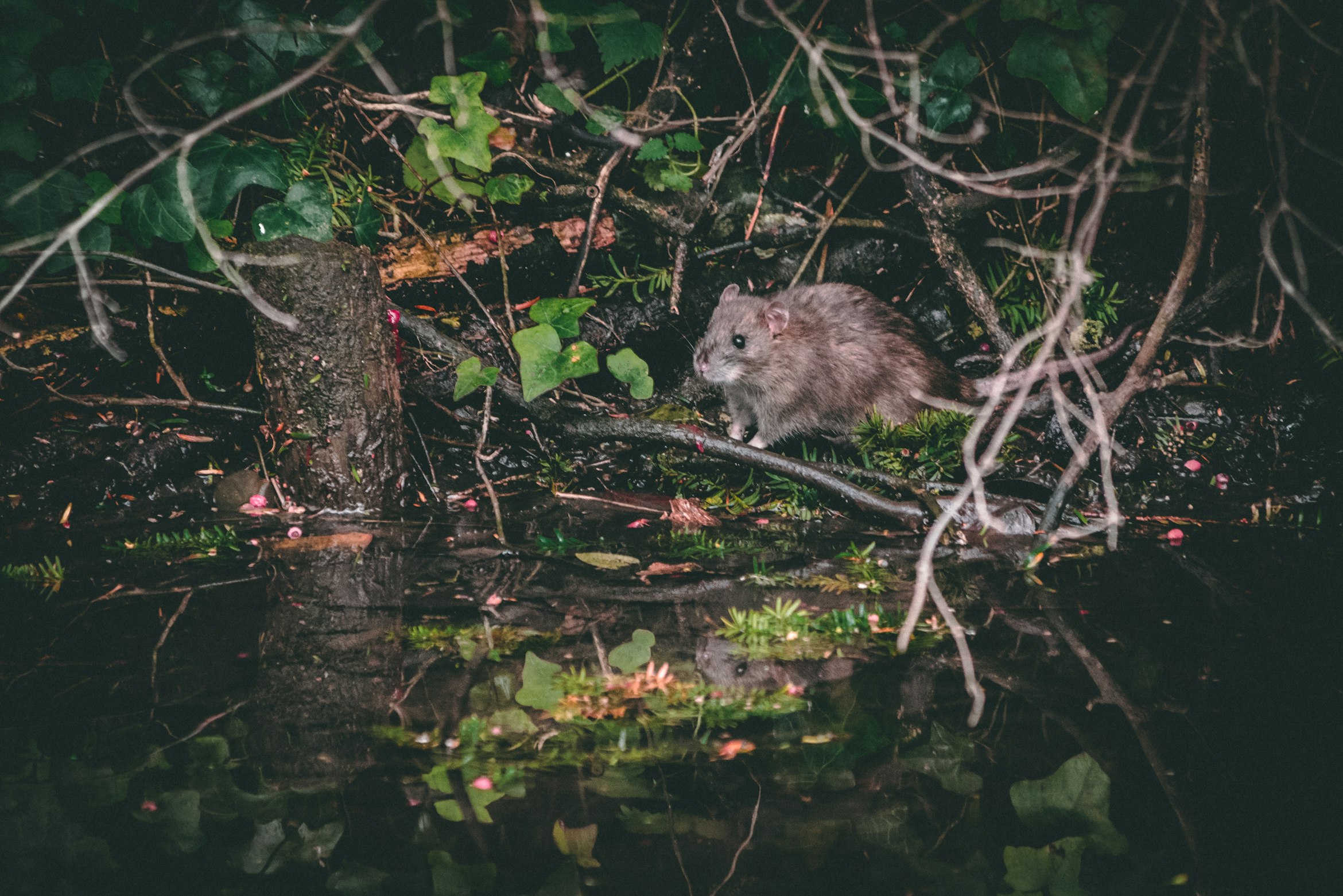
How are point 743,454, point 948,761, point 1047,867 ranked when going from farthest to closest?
point 743,454 < point 948,761 < point 1047,867

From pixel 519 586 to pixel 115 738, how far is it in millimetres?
1476

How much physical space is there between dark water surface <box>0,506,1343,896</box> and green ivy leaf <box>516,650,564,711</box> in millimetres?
13

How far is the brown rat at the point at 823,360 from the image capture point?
4.51m

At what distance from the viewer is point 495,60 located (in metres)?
4.27

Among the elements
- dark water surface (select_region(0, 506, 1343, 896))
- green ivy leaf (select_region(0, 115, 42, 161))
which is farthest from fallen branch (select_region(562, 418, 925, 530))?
green ivy leaf (select_region(0, 115, 42, 161))

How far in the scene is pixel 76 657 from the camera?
2656 millimetres

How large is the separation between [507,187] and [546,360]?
1259 mm

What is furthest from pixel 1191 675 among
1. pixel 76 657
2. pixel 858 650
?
pixel 76 657

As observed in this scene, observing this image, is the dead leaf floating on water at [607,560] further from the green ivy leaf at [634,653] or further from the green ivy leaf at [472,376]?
the green ivy leaf at [472,376]

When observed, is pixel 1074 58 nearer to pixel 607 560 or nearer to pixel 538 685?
pixel 607 560

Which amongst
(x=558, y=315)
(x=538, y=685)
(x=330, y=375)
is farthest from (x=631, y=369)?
(x=538, y=685)

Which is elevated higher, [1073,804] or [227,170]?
[227,170]

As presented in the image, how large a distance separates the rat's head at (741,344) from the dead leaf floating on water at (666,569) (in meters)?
1.47

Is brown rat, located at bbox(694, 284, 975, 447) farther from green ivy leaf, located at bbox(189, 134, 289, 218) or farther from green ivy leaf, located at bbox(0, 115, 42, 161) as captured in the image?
green ivy leaf, located at bbox(0, 115, 42, 161)
